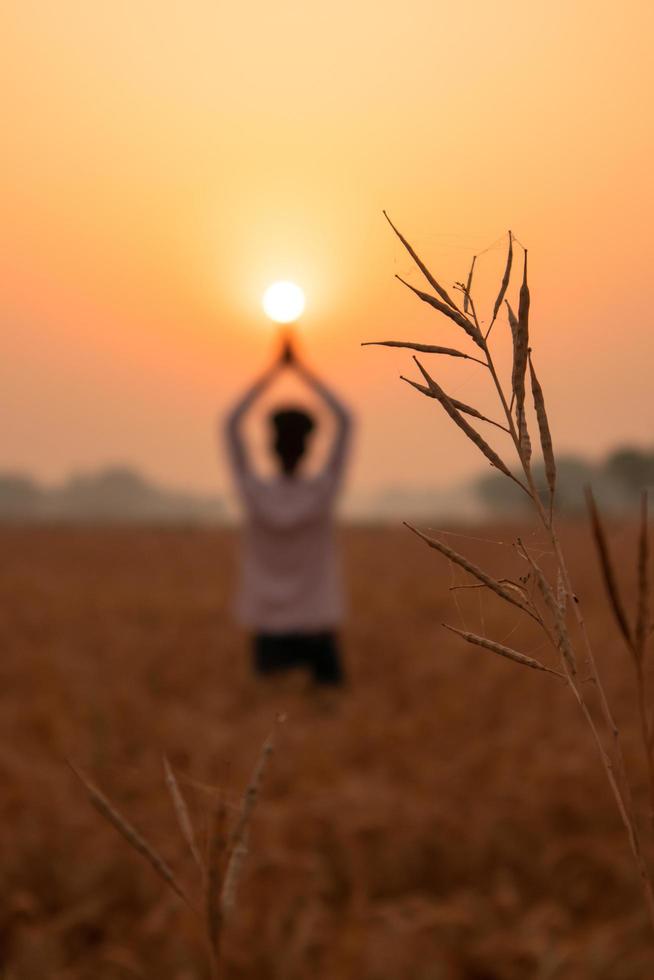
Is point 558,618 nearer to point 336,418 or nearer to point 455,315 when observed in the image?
point 455,315

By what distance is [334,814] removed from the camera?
9.84 ft

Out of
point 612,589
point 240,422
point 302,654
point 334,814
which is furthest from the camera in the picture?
point 302,654

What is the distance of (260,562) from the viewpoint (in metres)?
4.93

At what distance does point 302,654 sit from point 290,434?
4.28 feet

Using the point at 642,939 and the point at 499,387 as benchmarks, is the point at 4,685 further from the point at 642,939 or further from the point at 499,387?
the point at 499,387

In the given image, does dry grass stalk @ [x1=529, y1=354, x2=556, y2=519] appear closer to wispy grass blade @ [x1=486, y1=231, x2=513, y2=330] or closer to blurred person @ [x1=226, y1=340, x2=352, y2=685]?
wispy grass blade @ [x1=486, y1=231, x2=513, y2=330]

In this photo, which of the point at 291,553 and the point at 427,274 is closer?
the point at 427,274

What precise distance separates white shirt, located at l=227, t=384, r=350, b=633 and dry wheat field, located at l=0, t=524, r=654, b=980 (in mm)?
425

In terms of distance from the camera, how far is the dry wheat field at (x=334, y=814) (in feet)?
6.55

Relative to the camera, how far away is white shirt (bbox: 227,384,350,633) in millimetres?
4652

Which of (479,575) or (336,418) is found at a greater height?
(336,418)

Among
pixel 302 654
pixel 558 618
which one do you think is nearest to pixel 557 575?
pixel 558 618

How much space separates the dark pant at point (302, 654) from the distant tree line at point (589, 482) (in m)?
1.38

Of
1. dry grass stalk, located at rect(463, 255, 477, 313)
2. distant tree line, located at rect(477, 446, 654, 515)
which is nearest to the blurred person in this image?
distant tree line, located at rect(477, 446, 654, 515)
